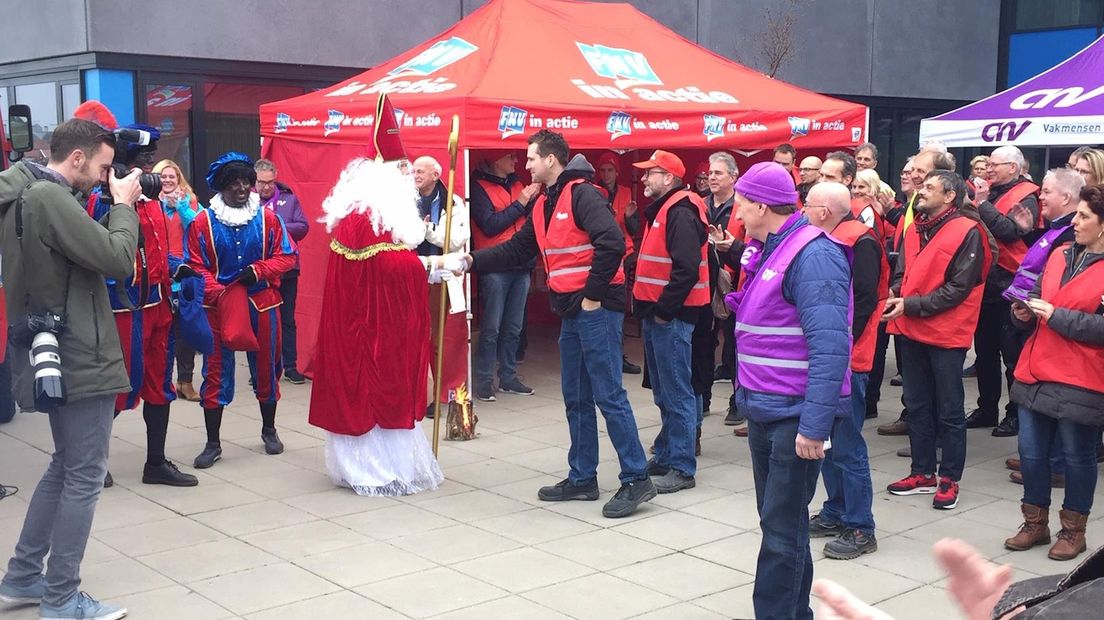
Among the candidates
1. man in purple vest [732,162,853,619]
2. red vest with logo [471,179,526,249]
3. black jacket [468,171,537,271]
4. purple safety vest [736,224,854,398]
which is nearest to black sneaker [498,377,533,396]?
black jacket [468,171,537,271]

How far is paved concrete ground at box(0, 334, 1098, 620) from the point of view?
505 centimetres

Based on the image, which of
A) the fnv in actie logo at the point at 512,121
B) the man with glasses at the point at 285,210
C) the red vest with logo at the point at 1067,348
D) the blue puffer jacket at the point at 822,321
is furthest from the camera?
the man with glasses at the point at 285,210

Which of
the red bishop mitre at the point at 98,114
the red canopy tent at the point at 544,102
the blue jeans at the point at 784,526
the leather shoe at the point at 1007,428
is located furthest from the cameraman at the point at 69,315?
the leather shoe at the point at 1007,428

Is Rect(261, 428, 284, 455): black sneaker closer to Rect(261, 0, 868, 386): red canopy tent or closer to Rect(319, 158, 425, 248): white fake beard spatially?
Rect(319, 158, 425, 248): white fake beard

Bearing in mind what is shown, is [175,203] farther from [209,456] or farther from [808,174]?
[808,174]

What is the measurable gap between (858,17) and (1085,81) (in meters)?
9.61

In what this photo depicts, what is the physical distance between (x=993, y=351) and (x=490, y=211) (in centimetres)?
402

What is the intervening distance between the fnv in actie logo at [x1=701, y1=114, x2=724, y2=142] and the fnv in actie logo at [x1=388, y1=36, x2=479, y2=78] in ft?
6.49

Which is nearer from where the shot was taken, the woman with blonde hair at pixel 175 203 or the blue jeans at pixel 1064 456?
the blue jeans at pixel 1064 456

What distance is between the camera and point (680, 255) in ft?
21.3

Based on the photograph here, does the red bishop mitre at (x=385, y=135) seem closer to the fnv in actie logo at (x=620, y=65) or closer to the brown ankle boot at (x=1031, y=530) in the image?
the fnv in actie logo at (x=620, y=65)

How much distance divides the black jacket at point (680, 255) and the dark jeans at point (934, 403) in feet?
4.28

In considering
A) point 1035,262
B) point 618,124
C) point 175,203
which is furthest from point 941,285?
point 175,203

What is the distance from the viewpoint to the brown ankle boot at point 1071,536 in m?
5.65
